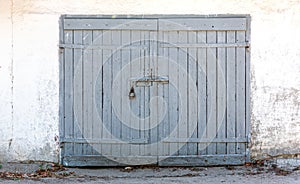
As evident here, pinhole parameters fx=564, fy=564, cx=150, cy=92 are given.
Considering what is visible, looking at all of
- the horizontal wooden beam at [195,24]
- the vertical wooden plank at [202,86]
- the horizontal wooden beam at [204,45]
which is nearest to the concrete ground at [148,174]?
the vertical wooden plank at [202,86]

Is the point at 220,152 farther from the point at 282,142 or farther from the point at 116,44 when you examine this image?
the point at 116,44

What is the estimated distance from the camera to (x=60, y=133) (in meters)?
7.51

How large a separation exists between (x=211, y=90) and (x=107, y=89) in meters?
1.38

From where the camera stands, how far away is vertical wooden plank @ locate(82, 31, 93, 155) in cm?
744

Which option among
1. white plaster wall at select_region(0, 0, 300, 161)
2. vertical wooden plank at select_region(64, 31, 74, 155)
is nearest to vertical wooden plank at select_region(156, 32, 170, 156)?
white plaster wall at select_region(0, 0, 300, 161)

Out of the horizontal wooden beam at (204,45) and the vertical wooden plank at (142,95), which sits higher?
the horizontal wooden beam at (204,45)

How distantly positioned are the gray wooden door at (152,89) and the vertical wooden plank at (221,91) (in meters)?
0.01

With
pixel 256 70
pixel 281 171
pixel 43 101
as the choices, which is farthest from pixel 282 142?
pixel 43 101

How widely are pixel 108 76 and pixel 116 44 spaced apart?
0.44 metres

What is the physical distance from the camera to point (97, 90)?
24.5 ft

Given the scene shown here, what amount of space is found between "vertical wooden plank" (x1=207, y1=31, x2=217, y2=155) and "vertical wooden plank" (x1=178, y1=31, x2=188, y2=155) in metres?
0.31

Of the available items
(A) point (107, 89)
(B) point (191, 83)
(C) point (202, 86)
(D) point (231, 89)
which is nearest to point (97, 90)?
(A) point (107, 89)

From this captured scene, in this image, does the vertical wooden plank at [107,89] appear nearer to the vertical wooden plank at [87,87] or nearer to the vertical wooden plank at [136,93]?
the vertical wooden plank at [87,87]

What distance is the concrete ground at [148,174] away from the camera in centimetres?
688
